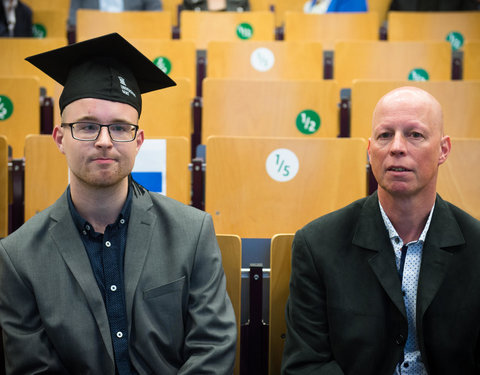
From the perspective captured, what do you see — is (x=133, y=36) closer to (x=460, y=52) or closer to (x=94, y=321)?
(x=460, y=52)

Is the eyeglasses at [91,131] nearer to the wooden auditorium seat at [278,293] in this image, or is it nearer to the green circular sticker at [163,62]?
the wooden auditorium seat at [278,293]

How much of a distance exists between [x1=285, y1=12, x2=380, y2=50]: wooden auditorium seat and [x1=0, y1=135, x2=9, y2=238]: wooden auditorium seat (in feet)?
4.72

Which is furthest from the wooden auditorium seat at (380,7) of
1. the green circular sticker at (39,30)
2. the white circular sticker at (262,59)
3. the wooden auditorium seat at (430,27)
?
Answer: the green circular sticker at (39,30)

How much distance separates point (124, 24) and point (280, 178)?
4.23 ft

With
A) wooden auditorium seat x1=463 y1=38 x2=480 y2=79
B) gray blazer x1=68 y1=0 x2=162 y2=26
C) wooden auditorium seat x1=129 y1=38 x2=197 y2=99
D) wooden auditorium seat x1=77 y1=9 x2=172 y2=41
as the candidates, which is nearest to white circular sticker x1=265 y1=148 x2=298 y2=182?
wooden auditorium seat x1=129 y1=38 x2=197 y2=99

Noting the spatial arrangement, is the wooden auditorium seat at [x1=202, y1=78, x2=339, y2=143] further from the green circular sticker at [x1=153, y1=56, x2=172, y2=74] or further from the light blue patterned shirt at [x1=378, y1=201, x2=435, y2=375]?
the light blue patterned shirt at [x1=378, y1=201, x2=435, y2=375]

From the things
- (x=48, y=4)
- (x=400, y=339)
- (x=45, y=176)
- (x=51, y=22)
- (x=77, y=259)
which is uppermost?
(x=48, y=4)

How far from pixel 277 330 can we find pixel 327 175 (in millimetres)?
459

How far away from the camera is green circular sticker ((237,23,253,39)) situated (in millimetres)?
2404

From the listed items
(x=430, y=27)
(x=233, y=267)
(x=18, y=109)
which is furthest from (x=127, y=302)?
(x=430, y=27)

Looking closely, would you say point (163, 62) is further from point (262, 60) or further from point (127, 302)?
point (127, 302)

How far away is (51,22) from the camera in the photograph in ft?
8.77

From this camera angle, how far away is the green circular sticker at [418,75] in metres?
1.90

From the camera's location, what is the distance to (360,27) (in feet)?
7.52
